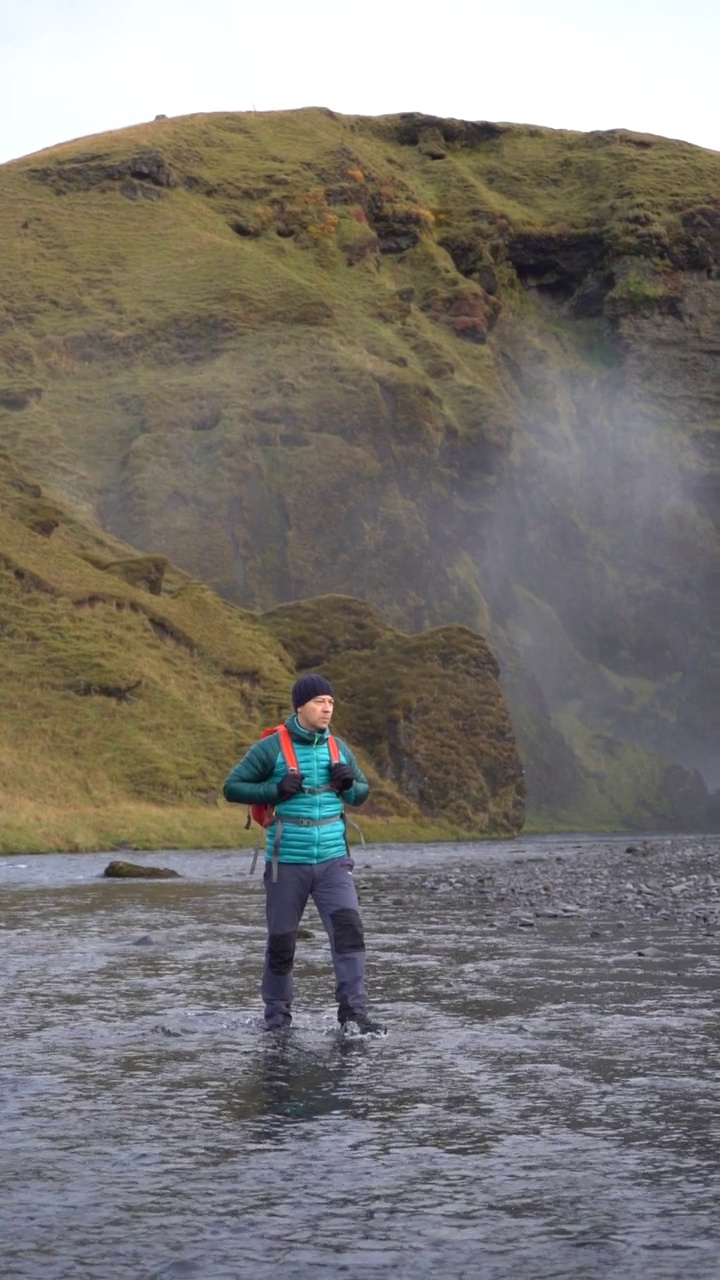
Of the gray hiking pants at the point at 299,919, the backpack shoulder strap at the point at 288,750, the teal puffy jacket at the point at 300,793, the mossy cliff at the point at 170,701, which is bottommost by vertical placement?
the gray hiking pants at the point at 299,919

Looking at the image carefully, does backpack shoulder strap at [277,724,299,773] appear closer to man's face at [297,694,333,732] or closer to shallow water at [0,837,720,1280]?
man's face at [297,694,333,732]

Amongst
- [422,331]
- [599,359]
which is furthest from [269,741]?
[599,359]

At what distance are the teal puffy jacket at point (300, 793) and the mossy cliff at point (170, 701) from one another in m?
32.8

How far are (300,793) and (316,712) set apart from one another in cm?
57

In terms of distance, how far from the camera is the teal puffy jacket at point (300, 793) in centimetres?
1147

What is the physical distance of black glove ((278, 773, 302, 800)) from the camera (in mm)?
11242

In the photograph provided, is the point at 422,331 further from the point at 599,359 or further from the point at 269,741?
the point at 269,741

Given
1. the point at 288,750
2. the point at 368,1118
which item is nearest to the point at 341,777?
the point at 288,750

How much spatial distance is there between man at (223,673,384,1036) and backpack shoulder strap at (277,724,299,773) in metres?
0.03

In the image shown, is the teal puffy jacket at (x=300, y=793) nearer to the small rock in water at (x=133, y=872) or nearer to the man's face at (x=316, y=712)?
the man's face at (x=316, y=712)

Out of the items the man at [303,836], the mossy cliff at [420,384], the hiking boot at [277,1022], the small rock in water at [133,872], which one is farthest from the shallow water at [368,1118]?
the mossy cliff at [420,384]

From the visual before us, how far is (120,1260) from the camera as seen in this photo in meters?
5.78

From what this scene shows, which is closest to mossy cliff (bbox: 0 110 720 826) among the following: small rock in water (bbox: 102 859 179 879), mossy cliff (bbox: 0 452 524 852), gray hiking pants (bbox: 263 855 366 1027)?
mossy cliff (bbox: 0 452 524 852)

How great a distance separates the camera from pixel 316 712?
11.5 meters
